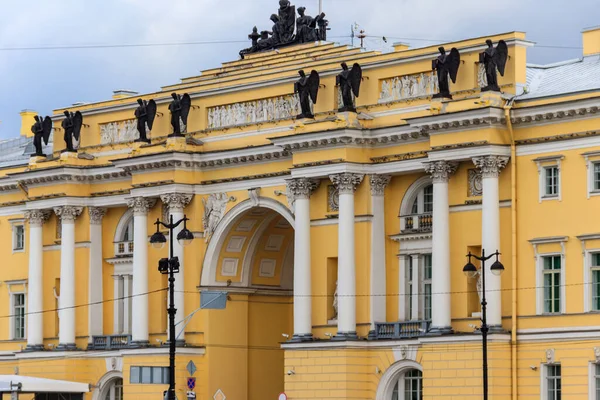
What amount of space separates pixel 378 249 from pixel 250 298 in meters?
8.36

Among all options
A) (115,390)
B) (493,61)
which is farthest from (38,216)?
(493,61)

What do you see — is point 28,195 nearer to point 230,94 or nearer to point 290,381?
point 230,94

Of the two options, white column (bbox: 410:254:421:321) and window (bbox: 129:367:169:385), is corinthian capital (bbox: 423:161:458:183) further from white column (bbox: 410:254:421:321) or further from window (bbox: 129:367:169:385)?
window (bbox: 129:367:169:385)

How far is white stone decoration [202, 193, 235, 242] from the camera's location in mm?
61219

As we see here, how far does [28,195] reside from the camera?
6731 centimetres

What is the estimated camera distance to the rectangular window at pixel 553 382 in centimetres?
5109

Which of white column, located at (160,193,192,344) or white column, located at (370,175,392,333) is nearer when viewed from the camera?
white column, located at (370,175,392,333)

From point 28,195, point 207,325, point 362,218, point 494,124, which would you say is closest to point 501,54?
point 494,124

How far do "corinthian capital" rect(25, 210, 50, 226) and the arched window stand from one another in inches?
248

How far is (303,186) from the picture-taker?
57.3 m

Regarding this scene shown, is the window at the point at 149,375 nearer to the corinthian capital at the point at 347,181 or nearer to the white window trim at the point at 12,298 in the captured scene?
the corinthian capital at the point at 347,181

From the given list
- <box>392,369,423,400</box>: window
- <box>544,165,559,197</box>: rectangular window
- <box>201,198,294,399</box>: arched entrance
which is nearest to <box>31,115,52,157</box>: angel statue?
<box>201,198,294,399</box>: arched entrance

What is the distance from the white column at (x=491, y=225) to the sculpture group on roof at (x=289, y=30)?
395 inches

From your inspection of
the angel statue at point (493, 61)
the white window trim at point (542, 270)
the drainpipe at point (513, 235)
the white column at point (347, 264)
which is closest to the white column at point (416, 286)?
the white column at point (347, 264)
